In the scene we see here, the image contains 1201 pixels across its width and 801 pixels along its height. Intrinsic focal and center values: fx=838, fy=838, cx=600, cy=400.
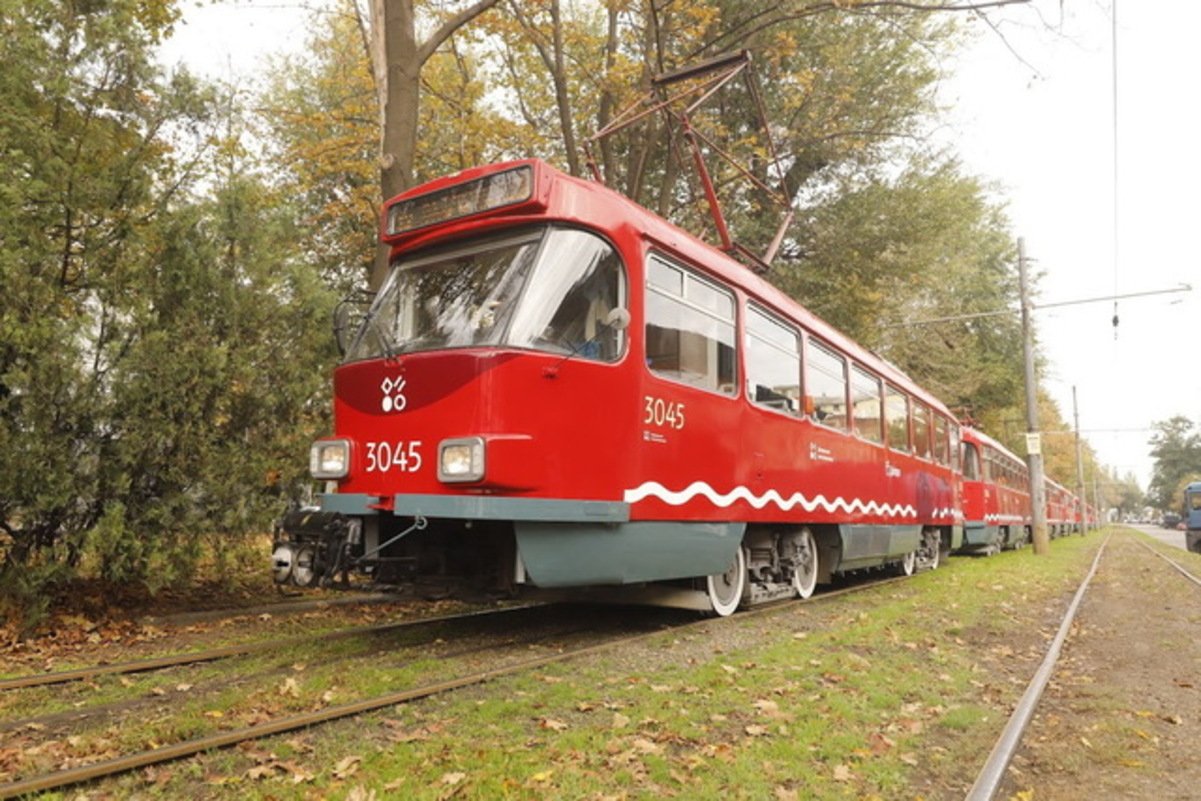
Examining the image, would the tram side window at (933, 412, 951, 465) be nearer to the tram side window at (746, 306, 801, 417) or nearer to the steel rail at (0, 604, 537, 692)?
the tram side window at (746, 306, 801, 417)

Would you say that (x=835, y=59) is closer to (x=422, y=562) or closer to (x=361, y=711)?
(x=422, y=562)

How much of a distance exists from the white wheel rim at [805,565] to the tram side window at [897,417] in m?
2.97

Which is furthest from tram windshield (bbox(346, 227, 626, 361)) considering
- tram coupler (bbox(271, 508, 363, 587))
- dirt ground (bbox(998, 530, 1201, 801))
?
dirt ground (bbox(998, 530, 1201, 801))

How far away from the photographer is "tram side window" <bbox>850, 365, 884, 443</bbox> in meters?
10.9

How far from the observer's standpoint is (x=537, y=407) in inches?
215

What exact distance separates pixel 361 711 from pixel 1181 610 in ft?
31.2

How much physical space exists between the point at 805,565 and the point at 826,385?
2.13m

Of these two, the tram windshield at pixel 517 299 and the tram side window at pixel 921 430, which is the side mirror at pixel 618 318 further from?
the tram side window at pixel 921 430

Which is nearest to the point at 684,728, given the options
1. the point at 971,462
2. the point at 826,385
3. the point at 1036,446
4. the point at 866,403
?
the point at 826,385

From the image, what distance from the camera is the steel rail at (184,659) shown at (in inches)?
200

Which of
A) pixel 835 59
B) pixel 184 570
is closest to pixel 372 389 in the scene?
pixel 184 570

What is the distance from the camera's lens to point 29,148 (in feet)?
22.1

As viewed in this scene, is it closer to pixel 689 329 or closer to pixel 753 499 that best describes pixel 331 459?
pixel 689 329

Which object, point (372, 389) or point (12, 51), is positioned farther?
point (12, 51)
